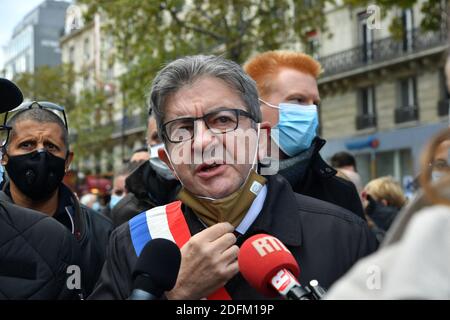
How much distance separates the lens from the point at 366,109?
26609mm

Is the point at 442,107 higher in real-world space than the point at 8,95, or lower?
higher

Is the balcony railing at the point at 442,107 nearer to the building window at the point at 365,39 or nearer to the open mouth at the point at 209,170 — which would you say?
the building window at the point at 365,39

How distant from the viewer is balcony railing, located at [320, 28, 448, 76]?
24.0m

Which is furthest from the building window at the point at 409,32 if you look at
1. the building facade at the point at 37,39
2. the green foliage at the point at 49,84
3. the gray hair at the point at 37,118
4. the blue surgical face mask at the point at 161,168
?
the building facade at the point at 37,39

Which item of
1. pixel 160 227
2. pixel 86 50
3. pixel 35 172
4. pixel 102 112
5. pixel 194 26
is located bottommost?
pixel 160 227

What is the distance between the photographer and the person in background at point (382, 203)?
21.2ft

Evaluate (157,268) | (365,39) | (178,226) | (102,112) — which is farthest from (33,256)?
(102,112)

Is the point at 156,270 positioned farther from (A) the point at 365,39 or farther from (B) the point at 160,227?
(A) the point at 365,39

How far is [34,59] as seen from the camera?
58.0 meters

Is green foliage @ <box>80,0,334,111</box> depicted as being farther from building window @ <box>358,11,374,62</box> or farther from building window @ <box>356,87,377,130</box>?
building window @ <box>358,11,374,62</box>

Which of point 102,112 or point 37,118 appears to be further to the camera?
point 102,112

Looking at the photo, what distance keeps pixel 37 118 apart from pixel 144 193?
0.81 m
